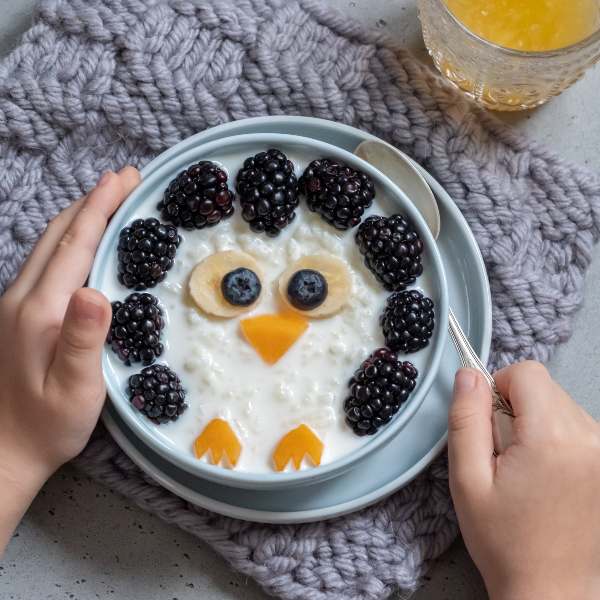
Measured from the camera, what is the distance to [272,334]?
41.0 inches

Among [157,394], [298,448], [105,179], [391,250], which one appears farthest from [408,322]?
[105,179]

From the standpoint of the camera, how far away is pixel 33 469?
110 centimetres

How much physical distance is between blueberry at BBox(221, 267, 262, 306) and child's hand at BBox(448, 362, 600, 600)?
0.81 feet

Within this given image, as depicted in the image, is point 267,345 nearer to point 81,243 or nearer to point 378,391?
point 378,391

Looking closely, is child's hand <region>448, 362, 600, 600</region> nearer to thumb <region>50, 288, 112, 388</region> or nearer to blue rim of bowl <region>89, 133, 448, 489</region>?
blue rim of bowl <region>89, 133, 448, 489</region>

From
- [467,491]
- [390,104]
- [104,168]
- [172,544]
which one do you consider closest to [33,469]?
[172,544]

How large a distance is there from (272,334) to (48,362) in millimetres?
261

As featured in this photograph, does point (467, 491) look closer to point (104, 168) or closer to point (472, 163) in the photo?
point (472, 163)

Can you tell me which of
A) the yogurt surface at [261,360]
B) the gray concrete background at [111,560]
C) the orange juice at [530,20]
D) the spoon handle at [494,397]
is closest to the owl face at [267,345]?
the yogurt surface at [261,360]

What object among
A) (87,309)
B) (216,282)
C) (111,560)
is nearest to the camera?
(87,309)

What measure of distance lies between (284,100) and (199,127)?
0.11 metres

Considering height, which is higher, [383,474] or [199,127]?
[199,127]

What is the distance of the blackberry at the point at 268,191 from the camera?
1.05 m

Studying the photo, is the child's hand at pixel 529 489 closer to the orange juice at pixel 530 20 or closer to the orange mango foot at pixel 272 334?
the orange mango foot at pixel 272 334
